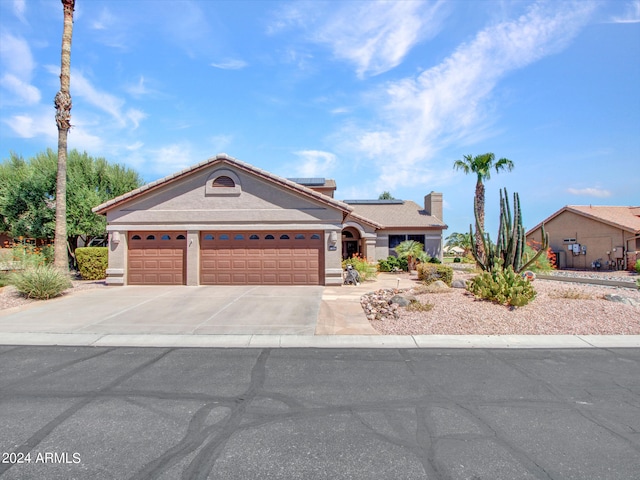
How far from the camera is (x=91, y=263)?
722 inches

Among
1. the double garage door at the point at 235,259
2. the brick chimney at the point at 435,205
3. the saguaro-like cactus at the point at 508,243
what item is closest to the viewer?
the saguaro-like cactus at the point at 508,243

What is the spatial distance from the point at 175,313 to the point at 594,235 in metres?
32.7

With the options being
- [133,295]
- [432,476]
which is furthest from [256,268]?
[432,476]

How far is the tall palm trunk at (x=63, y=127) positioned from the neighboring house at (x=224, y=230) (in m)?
1.67

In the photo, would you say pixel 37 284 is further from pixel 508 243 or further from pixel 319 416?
pixel 508 243

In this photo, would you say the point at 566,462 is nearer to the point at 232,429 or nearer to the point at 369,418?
the point at 369,418

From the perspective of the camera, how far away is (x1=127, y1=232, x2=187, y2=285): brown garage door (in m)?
16.8

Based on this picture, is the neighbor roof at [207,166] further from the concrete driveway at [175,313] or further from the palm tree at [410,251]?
the palm tree at [410,251]

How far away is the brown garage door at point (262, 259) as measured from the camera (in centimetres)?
1666

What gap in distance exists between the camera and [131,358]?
686 cm

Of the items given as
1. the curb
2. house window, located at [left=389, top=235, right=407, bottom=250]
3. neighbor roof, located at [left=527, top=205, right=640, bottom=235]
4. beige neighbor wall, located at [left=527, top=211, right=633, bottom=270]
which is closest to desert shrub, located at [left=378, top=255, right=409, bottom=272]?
house window, located at [left=389, top=235, right=407, bottom=250]

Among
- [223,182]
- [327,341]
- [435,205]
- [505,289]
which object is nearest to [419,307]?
[505,289]

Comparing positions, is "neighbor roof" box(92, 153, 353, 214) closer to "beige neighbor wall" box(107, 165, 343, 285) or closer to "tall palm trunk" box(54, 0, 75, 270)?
"beige neighbor wall" box(107, 165, 343, 285)

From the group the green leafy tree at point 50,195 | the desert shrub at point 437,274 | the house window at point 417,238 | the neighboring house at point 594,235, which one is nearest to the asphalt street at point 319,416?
the desert shrub at point 437,274
